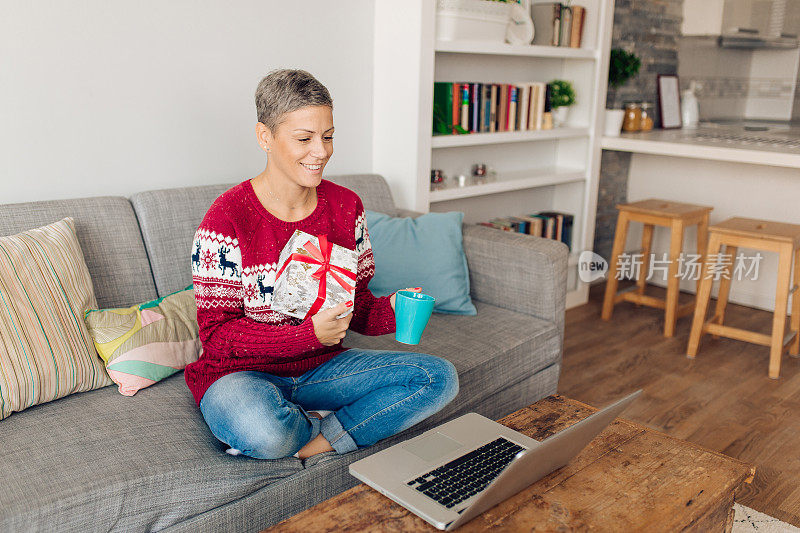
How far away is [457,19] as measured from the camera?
2.74 m

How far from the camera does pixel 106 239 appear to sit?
1.92 meters

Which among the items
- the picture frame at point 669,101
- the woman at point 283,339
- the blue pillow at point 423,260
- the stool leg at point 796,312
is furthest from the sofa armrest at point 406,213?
the picture frame at point 669,101

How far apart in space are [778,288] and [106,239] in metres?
2.59

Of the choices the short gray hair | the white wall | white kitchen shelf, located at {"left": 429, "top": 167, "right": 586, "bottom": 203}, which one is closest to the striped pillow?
the white wall

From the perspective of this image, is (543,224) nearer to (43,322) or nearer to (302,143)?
(302,143)

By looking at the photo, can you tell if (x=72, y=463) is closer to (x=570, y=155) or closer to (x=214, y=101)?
(x=214, y=101)

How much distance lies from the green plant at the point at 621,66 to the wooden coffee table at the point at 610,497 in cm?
279

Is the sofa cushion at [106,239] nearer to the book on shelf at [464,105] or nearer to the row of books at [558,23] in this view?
the book on shelf at [464,105]

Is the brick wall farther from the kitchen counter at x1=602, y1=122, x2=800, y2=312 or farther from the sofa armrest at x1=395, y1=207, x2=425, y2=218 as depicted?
the sofa armrest at x1=395, y1=207, x2=425, y2=218

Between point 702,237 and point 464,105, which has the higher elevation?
point 464,105

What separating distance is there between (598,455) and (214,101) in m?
1.69

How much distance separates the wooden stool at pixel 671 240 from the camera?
331cm

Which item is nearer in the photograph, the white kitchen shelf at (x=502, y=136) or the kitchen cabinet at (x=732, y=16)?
the white kitchen shelf at (x=502, y=136)

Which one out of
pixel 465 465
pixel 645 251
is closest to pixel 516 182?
pixel 645 251
